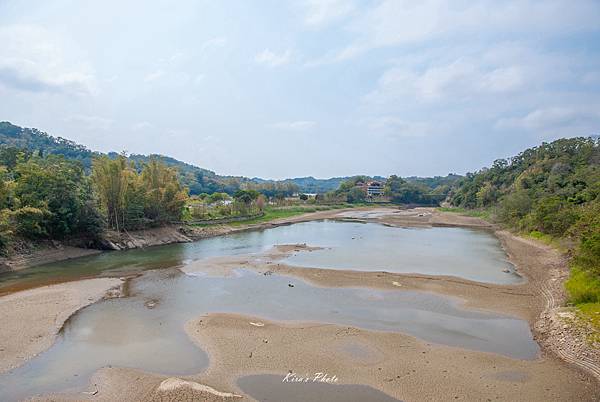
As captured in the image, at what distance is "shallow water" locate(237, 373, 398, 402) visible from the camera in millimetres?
11125

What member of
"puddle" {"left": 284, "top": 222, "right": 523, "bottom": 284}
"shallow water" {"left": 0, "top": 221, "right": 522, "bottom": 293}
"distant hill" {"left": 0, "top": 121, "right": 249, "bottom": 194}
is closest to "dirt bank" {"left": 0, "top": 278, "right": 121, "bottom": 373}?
"shallow water" {"left": 0, "top": 221, "right": 522, "bottom": 293}

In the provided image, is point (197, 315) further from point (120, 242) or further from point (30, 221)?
point (120, 242)

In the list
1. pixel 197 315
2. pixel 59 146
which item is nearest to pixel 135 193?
pixel 197 315

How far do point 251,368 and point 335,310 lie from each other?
6.95 meters

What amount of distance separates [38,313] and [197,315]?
6995mm

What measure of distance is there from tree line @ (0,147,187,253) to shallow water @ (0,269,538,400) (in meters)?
A: 11.7

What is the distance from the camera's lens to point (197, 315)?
18375mm

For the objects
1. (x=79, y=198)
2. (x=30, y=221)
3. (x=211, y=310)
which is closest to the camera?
(x=211, y=310)

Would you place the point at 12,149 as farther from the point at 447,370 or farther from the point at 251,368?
the point at 447,370

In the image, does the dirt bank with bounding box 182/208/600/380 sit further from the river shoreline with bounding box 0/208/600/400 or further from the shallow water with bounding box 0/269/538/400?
the shallow water with bounding box 0/269/538/400

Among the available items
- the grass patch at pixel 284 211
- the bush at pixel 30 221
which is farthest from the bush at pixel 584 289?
the grass patch at pixel 284 211

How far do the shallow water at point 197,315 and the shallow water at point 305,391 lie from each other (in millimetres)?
2206

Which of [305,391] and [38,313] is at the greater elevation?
[38,313]

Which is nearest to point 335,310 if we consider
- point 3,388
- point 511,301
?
point 511,301
